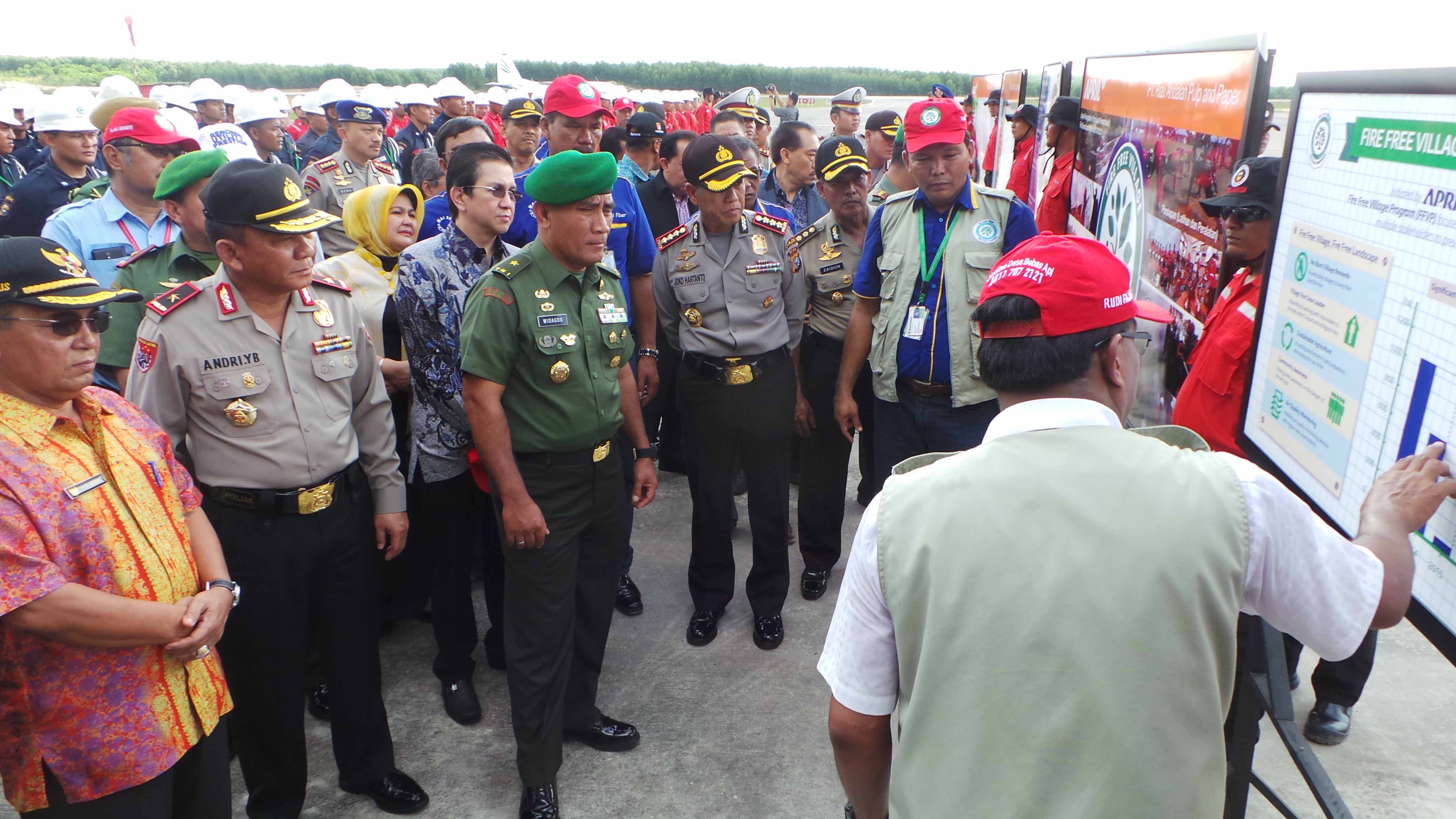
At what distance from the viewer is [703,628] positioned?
147 inches

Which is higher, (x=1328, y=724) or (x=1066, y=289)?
(x=1066, y=289)

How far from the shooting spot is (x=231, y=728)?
2.53 m

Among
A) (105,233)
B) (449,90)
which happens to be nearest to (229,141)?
(105,233)

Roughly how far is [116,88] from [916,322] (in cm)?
798

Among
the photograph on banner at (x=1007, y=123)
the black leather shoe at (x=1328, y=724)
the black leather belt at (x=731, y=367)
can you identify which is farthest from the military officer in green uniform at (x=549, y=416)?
the photograph on banner at (x=1007, y=123)

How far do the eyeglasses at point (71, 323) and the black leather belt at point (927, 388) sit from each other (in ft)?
8.13

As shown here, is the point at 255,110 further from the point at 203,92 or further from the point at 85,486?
the point at 85,486

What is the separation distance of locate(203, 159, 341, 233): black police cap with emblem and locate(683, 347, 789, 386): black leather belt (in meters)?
1.57

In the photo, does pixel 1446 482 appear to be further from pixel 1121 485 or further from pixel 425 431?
pixel 425 431

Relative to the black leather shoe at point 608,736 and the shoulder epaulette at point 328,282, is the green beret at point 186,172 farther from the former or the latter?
the black leather shoe at point 608,736

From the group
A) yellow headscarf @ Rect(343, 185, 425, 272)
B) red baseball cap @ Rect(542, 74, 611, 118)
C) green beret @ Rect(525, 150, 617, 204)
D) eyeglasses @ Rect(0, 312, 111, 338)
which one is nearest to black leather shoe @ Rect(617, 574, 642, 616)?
yellow headscarf @ Rect(343, 185, 425, 272)

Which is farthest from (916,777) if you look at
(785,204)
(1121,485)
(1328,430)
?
(785,204)

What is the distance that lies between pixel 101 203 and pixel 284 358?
1895 mm

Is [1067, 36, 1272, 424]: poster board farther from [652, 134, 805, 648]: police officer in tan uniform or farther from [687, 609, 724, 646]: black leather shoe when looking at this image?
[687, 609, 724, 646]: black leather shoe
